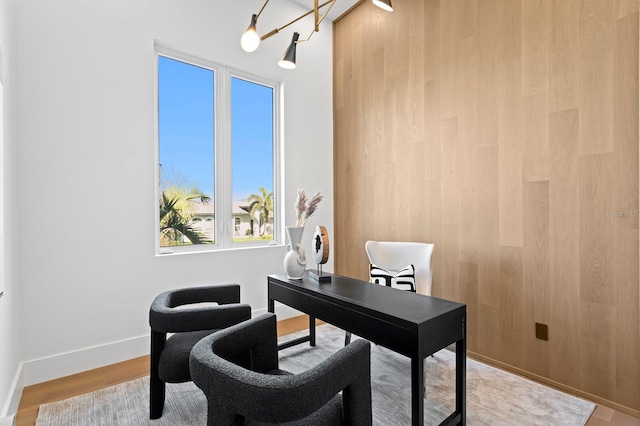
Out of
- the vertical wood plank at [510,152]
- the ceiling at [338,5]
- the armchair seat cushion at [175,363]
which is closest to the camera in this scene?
the armchair seat cushion at [175,363]

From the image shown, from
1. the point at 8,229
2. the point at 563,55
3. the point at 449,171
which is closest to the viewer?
the point at 8,229

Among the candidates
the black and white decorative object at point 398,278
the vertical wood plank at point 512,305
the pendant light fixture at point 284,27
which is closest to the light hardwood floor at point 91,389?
the vertical wood plank at point 512,305

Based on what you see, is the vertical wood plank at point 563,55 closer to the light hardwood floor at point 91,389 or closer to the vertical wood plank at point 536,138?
the vertical wood plank at point 536,138

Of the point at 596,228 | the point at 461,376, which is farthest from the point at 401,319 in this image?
the point at 596,228

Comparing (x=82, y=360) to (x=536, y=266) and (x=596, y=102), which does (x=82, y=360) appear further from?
(x=596, y=102)

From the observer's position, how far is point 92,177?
2.45 meters

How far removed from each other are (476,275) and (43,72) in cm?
345

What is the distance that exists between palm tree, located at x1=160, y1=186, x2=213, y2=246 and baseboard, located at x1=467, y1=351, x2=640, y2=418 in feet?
8.42

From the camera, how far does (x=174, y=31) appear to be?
2828 millimetres

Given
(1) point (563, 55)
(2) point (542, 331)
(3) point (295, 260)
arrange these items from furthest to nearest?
(3) point (295, 260) → (2) point (542, 331) → (1) point (563, 55)

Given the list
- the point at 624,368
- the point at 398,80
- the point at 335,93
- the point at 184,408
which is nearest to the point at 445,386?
the point at 624,368

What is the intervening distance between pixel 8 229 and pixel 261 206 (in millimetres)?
1986

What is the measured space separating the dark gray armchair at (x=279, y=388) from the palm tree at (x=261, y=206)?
218cm

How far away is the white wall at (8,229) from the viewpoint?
177cm
